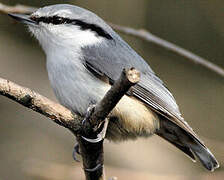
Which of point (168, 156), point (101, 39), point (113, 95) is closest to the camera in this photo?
point (113, 95)

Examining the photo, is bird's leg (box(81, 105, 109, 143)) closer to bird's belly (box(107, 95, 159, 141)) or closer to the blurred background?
bird's belly (box(107, 95, 159, 141))

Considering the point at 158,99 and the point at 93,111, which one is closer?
the point at 93,111

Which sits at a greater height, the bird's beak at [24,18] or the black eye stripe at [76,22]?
the black eye stripe at [76,22]

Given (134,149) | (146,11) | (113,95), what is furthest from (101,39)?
(146,11)

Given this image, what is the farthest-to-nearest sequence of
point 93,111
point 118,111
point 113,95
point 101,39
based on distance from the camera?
1. point 101,39
2. point 118,111
3. point 93,111
4. point 113,95

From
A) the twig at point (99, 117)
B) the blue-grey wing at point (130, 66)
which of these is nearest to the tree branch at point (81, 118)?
the twig at point (99, 117)

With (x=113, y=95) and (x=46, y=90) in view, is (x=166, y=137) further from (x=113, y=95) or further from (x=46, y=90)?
(x=46, y=90)

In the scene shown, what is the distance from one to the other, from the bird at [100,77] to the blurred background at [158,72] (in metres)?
1.40

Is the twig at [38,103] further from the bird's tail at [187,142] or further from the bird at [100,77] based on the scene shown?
the bird's tail at [187,142]

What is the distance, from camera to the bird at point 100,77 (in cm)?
304

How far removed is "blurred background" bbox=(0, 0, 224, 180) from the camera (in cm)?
478

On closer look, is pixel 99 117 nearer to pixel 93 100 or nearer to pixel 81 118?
pixel 81 118

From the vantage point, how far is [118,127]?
3.13m

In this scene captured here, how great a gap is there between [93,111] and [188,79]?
2.96m
